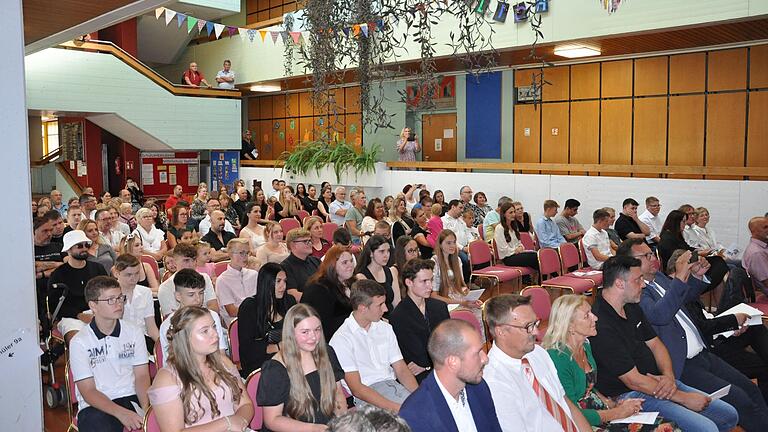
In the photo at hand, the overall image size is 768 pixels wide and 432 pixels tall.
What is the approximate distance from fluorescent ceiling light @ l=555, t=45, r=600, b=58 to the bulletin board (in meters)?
10.7

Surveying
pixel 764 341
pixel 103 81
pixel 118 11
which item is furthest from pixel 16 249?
pixel 103 81

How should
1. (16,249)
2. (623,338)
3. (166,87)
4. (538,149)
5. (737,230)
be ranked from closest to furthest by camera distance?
(16,249) < (623,338) < (737,230) < (538,149) < (166,87)

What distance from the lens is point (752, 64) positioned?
12008 mm

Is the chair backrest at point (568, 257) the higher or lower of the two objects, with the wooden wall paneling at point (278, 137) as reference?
lower

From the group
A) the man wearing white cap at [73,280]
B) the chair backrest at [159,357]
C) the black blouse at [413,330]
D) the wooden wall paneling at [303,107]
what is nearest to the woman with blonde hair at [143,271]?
the man wearing white cap at [73,280]

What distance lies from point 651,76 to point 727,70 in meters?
1.40

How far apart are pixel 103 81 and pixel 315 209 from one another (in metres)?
6.72

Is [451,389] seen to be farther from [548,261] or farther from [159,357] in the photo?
[548,261]

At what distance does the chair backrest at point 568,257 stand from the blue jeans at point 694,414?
402 centimetres

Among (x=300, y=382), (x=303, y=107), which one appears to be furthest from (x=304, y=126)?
(x=300, y=382)

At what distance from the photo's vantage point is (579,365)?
371 centimetres

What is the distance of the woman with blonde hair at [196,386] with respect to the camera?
10.1 ft

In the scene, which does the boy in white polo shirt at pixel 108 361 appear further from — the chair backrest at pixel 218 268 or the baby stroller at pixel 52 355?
the chair backrest at pixel 218 268

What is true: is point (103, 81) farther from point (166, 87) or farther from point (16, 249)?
point (16, 249)
